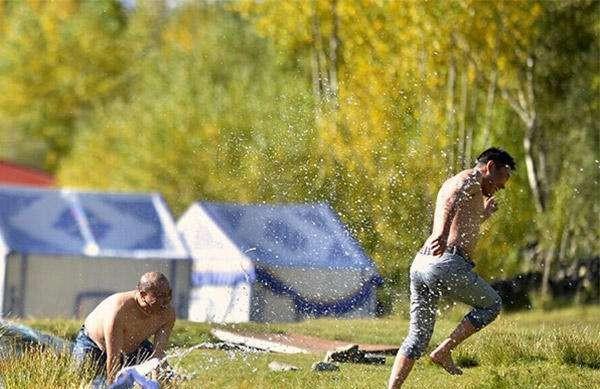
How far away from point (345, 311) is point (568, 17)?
16215 millimetres

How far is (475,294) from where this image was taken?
10.2 m

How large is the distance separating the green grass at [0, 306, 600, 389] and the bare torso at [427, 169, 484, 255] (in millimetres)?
1136

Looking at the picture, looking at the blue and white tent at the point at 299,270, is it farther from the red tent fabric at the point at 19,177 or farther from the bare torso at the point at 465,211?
the red tent fabric at the point at 19,177

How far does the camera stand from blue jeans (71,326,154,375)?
1078cm

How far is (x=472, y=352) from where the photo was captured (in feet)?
39.5

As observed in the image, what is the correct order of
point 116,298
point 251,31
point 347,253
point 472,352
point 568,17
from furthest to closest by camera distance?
point 251,31
point 568,17
point 347,253
point 472,352
point 116,298

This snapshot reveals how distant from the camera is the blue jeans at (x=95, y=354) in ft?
35.4

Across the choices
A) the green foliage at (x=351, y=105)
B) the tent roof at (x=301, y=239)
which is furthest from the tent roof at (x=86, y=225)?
the tent roof at (x=301, y=239)

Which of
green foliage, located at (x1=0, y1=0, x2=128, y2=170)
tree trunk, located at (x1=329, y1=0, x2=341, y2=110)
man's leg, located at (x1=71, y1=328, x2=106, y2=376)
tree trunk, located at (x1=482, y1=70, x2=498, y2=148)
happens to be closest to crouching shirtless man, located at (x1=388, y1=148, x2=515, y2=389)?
man's leg, located at (x1=71, y1=328, x2=106, y2=376)

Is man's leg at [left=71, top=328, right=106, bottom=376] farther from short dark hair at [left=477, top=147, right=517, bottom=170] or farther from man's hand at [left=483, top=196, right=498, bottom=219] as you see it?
short dark hair at [left=477, top=147, right=517, bottom=170]

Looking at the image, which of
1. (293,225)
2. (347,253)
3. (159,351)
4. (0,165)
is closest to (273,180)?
(293,225)

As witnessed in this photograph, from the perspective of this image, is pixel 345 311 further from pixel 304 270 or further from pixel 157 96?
pixel 157 96

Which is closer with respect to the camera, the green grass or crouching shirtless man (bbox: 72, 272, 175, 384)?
crouching shirtless man (bbox: 72, 272, 175, 384)

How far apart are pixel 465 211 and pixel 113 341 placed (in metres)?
2.60
